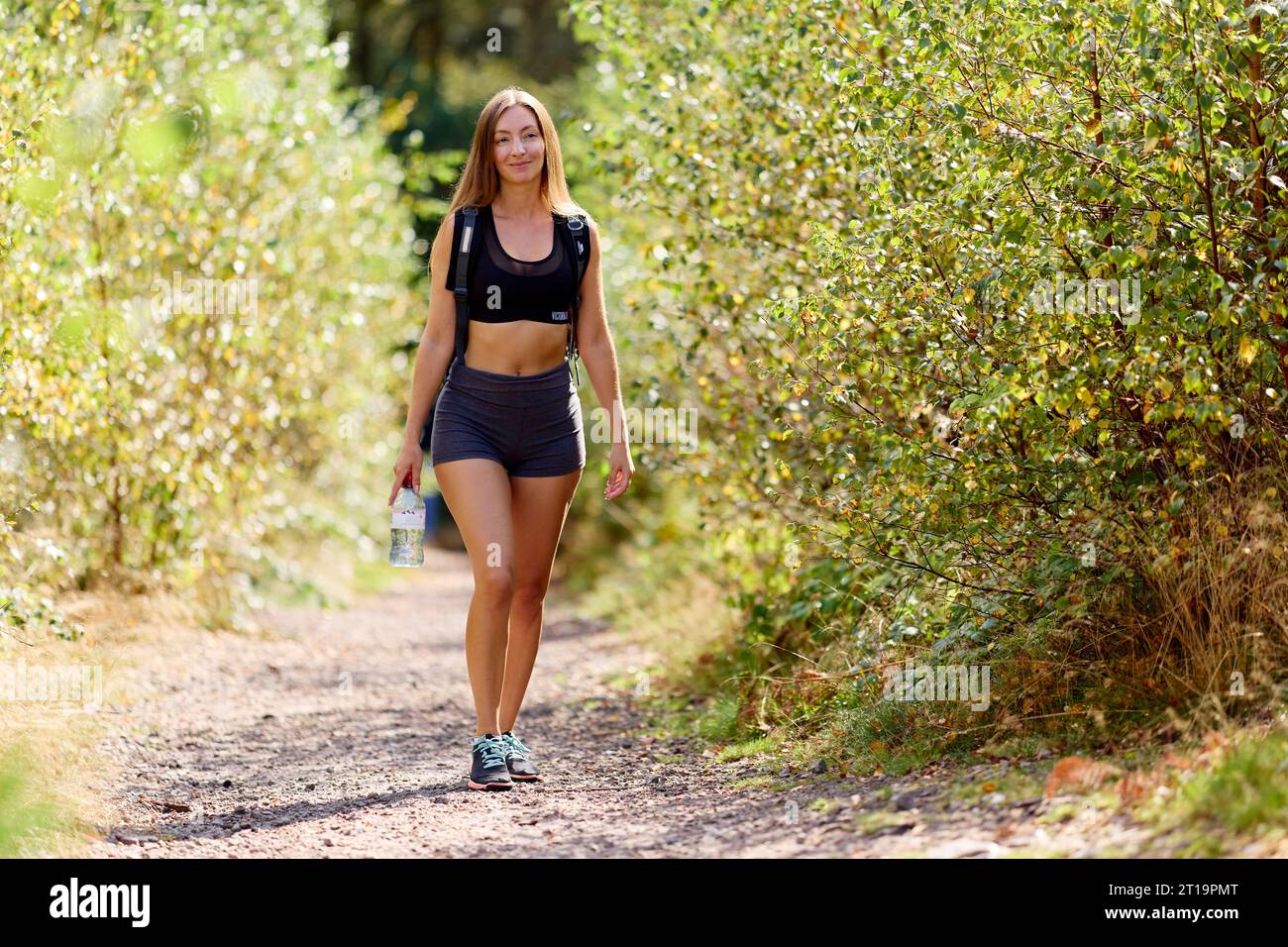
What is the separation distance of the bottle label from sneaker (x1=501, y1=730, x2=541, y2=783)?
84 cm

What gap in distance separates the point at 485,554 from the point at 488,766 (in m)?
0.81

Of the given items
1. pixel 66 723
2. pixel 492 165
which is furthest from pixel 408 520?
pixel 66 723

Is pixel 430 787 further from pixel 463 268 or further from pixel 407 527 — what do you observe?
pixel 463 268

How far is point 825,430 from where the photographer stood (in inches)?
211

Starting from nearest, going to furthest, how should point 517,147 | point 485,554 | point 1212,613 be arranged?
point 1212,613 < point 485,554 < point 517,147

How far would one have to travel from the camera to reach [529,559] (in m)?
5.23

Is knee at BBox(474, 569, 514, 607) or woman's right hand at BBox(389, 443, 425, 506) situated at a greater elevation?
woman's right hand at BBox(389, 443, 425, 506)

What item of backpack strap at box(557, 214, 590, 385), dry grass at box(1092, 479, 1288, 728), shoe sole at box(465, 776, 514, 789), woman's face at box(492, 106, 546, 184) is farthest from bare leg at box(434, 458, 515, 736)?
dry grass at box(1092, 479, 1288, 728)

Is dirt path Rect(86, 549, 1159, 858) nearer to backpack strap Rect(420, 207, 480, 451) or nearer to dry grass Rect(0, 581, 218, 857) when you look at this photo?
dry grass Rect(0, 581, 218, 857)

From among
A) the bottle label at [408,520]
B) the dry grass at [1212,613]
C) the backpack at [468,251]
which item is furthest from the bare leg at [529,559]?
the dry grass at [1212,613]

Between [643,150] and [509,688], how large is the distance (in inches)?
135

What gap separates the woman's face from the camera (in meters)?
5.17

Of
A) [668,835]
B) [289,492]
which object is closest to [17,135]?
[668,835]
